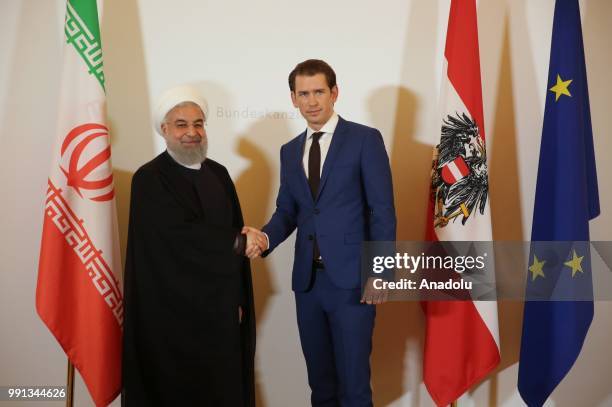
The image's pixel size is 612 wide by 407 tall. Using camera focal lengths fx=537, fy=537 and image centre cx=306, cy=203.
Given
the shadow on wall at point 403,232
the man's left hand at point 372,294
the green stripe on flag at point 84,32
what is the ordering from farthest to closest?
the shadow on wall at point 403,232
the green stripe on flag at point 84,32
the man's left hand at point 372,294

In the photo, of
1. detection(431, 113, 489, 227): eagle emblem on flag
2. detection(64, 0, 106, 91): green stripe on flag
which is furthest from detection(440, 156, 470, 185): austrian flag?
detection(64, 0, 106, 91): green stripe on flag

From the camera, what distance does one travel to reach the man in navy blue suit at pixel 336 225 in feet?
7.95

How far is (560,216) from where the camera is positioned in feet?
9.18

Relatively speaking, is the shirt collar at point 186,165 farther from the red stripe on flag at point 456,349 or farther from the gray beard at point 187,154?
the red stripe on flag at point 456,349

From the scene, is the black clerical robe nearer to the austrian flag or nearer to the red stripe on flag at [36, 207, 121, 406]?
the red stripe on flag at [36, 207, 121, 406]

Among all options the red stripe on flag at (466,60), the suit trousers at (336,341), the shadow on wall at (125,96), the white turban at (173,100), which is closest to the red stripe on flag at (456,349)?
the suit trousers at (336,341)

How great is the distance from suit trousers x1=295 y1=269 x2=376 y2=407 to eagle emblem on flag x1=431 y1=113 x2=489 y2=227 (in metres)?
0.71

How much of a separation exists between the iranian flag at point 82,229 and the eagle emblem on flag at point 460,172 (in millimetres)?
1703

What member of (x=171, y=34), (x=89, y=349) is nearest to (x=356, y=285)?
(x=89, y=349)

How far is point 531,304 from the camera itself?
9.39ft

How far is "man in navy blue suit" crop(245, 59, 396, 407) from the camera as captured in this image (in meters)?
2.42

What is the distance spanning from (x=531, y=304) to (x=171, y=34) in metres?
2.50

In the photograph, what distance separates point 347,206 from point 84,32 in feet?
5.16

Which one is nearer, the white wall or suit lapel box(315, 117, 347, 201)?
suit lapel box(315, 117, 347, 201)
